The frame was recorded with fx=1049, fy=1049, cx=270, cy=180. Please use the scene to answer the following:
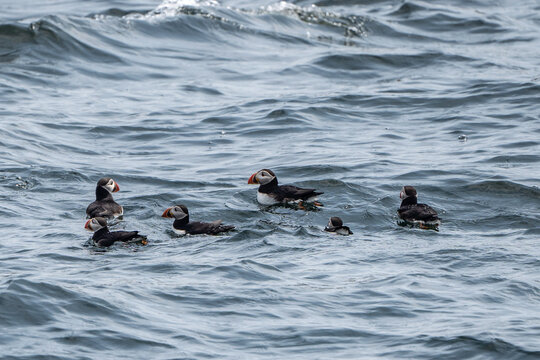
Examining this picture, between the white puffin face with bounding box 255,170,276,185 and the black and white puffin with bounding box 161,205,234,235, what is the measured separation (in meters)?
1.76

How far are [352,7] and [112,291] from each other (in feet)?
74.6

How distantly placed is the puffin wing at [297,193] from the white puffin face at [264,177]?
0.24 m

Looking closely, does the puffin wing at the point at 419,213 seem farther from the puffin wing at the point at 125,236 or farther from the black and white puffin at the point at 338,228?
the puffin wing at the point at 125,236

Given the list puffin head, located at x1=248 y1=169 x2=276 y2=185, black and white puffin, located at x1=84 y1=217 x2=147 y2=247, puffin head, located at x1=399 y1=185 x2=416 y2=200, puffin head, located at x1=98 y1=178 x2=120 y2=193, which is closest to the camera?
black and white puffin, located at x1=84 y1=217 x2=147 y2=247

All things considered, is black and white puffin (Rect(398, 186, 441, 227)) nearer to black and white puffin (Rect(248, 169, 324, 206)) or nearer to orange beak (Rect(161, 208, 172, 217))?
black and white puffin (Rect(248, 169, 324, 206))

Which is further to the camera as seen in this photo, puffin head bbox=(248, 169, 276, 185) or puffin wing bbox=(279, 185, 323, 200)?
puffin head bbox=(248, 169, 276, 185)

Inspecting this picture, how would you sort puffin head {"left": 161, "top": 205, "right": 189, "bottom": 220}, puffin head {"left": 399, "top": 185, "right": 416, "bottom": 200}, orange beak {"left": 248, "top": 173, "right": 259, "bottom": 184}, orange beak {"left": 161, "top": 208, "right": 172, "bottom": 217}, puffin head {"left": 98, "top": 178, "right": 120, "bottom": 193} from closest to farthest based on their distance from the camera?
puffin head {"left": 161, "top": 205, "right": 189, "bottom": 220}, orange beak {"left": 161, "top": 208, "right": 172, "bottom": 217}, puffin head {"left": 399, "top": 185, "right": 416, "bottom": 200}, puffin head {"left": 98, "top": 178, "right": 120, "bottom": 193}, orange beak {"left": 248, "top": 173, "right": 259, "bottom": 184}

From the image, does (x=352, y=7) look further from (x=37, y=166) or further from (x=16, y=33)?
(x=37, y=166)

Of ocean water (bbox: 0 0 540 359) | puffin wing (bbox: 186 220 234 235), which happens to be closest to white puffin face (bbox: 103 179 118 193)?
ocean water (bbox: 0 0 540 359)

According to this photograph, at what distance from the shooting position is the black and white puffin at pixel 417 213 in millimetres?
13047

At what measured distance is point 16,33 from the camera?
84.3 ft

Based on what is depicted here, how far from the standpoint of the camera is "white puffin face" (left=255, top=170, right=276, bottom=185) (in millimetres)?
14969

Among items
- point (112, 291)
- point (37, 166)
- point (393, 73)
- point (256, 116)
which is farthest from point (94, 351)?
point (393, 73)

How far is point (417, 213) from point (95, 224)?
400cm
